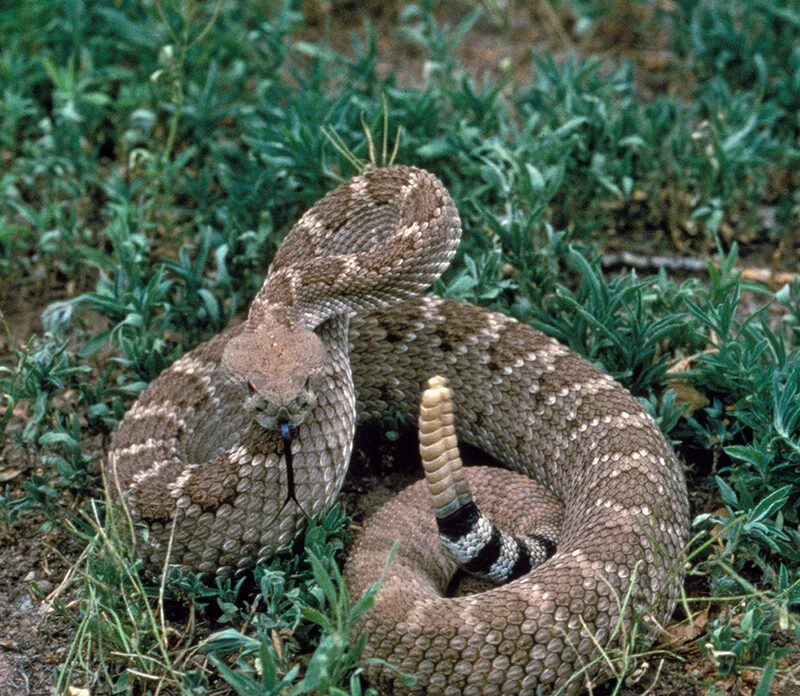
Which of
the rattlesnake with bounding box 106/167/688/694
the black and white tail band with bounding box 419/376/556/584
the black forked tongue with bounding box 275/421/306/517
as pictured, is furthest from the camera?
the black forked tongue with bounding box 275/421/306/517

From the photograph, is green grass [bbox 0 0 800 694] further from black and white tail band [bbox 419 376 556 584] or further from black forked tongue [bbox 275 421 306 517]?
black and white tail band [bbox 419 376 556 584]

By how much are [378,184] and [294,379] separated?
1398mm

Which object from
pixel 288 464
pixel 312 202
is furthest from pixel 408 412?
pixel 312 202

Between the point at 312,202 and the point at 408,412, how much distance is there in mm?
1429

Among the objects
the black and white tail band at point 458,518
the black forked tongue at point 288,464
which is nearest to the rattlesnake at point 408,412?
the black forked tongue at point 288,464

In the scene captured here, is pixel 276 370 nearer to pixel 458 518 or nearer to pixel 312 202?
pixel 458 518

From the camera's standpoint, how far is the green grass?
4648mm

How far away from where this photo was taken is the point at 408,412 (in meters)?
5.85

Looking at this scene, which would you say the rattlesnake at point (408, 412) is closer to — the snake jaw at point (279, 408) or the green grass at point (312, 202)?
the snake jaw at point (279, 408)

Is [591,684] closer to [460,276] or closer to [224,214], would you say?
[460,276]

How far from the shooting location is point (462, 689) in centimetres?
428

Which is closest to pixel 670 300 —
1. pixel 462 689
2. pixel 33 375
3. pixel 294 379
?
pixel 294 379

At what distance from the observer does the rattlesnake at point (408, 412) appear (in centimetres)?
434

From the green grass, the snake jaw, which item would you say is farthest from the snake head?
the green grass
